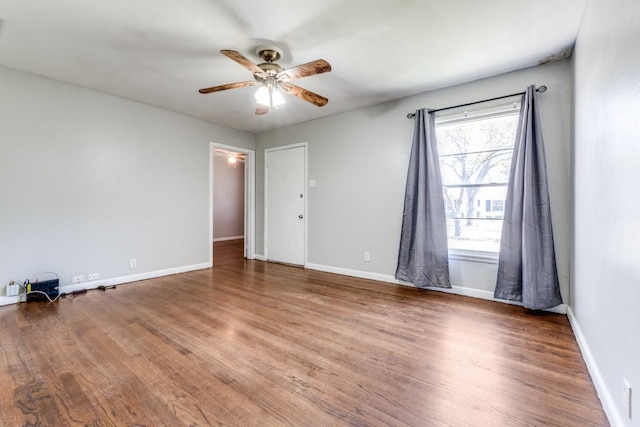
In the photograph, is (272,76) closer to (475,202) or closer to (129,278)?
(475,202)

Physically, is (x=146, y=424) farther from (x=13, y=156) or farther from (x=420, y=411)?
(x=13, y=156)

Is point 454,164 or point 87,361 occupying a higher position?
point 454,164

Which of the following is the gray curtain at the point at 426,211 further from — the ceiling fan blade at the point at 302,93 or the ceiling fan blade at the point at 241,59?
the ceiling fan blade at the point at 241,59

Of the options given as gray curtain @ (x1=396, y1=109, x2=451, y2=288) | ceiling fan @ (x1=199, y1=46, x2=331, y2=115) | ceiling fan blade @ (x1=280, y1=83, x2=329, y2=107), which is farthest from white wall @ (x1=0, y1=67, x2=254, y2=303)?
gray curtain @ (x1=396, y1=109, x2=451, y2=288)

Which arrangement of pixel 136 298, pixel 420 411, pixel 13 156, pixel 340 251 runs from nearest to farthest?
1. pixel 420 411
2. pixel 13 156
3. pixel 136 298
4. pixel 340 251

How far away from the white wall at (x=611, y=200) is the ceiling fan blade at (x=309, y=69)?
1687 mm

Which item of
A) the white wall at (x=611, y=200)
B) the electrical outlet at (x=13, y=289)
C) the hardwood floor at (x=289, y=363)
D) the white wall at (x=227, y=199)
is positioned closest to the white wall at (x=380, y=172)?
the white wall at (x=611, y=200)

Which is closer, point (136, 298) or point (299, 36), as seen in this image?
point (299, 36)

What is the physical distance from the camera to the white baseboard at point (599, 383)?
52.3 inches

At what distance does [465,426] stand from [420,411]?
21 centimetres

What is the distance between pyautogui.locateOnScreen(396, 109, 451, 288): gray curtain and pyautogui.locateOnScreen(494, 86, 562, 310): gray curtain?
68 centimetres

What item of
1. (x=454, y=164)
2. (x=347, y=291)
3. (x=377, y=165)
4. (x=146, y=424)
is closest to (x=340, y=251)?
(x=347, y=291)

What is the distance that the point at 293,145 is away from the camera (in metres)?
5.08

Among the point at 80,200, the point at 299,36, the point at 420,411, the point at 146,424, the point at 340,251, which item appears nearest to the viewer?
the point at 146,424
